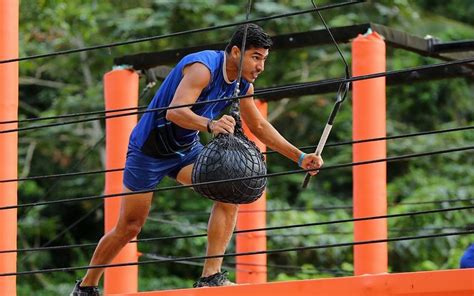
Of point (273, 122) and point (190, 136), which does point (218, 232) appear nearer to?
point (190, 136)

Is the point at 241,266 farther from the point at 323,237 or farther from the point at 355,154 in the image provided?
the point at 323,237

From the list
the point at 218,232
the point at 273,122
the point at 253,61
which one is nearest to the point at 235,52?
the point at 253,61

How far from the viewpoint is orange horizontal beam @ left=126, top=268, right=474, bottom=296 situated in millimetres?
4402

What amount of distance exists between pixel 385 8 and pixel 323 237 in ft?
10.2

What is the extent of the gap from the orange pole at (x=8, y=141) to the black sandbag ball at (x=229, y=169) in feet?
3.81

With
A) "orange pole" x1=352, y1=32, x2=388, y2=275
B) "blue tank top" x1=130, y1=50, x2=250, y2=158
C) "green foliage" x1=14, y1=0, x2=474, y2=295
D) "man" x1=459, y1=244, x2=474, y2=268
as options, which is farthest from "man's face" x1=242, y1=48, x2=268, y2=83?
"green foliage" x1=14, y1=0, x2=474, y2=295

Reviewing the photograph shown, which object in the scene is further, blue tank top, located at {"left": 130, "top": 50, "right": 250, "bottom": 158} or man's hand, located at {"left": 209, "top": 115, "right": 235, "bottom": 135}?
blue tank top, located at {"left": 130, "top": 50, "right": 250, "bottom": 158}

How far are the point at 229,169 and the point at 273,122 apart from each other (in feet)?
34.0

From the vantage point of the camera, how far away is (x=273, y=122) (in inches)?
596

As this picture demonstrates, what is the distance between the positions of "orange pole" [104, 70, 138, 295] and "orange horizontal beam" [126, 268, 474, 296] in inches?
104

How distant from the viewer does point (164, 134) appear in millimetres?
5488

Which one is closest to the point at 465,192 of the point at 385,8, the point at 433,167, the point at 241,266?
the point at 433,167

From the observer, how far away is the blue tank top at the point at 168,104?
5.28m

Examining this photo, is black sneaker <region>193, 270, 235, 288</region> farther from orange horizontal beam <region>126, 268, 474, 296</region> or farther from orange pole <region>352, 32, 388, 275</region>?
orange pole <region>352, 32, 388, 275</region>
